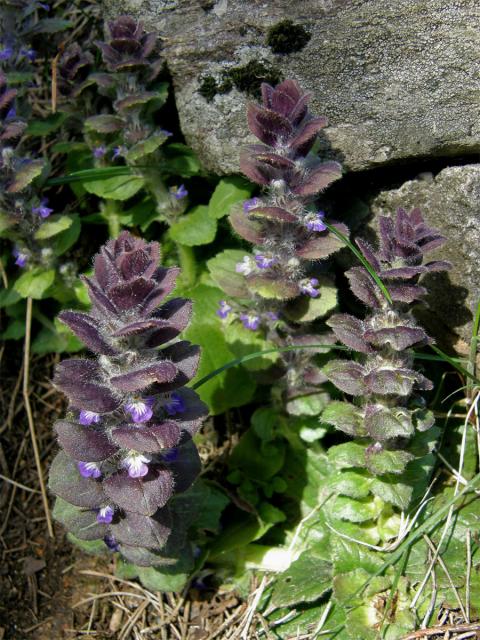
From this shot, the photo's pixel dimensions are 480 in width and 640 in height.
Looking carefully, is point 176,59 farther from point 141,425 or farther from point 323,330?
point 141,425

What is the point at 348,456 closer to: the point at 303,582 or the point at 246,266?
the point at 303,582

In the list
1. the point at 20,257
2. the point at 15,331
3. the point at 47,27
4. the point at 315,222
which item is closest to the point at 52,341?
the point at 15,331

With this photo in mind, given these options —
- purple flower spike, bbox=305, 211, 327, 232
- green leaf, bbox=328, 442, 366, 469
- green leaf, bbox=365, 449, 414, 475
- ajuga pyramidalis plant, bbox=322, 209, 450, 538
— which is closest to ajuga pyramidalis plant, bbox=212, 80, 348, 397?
purple flower spike, bbox=305, 211, 327, 232

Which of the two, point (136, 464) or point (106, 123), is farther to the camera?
point (106, 123)

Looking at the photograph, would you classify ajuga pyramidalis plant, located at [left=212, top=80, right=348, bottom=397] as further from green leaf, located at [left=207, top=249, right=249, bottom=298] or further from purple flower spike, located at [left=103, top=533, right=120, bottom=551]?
purple flower spike, located at [left=103, top=533, right=120, bottom=551]

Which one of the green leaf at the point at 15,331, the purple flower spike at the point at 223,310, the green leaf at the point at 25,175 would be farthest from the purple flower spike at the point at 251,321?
the green leaf at the point at 15,331

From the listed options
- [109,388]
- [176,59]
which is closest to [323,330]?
[109,388]
